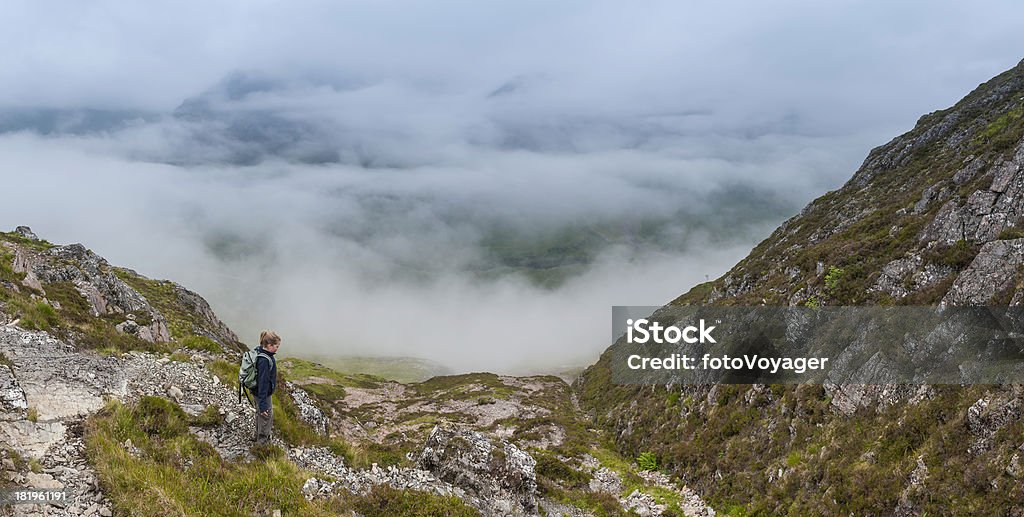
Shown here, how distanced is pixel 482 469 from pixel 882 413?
65.1ft

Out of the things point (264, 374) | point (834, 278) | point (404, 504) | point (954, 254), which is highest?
point (954, 254)

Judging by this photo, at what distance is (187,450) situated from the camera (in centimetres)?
1492

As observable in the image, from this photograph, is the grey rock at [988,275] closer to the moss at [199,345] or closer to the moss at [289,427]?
the moss at [289,427]

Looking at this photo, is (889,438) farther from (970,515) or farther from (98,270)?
(98,270)

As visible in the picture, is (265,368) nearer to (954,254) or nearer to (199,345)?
(199,345)

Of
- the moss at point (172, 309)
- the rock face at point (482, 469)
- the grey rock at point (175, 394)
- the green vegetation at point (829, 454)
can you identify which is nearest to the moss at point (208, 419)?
the grey rock at point (175, 394)

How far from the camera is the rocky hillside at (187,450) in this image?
12.6 metres

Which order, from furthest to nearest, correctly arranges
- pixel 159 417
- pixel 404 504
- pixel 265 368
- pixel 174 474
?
pixel 159 417
pixel 404 504
pixel 265 368
pixel 174 474

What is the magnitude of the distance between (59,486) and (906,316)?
3731 centimetres

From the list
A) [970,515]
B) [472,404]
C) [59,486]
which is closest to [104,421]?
[59,486]

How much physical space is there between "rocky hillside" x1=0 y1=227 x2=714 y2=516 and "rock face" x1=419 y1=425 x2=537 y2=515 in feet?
0.18

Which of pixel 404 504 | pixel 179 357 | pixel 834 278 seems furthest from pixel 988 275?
pixel 179 357

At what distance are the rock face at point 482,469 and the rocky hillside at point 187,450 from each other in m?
0.06

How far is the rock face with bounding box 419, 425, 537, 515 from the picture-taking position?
18875 mm
